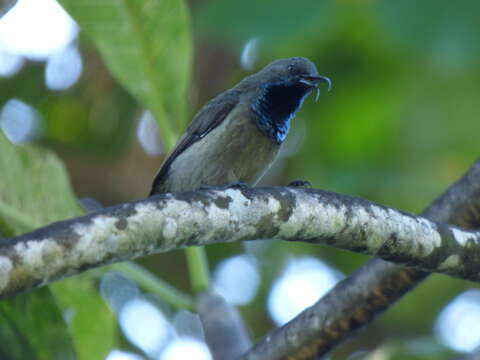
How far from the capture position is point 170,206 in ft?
8.23

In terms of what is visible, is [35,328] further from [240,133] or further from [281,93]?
[281,93]

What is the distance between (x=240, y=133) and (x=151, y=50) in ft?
2.33

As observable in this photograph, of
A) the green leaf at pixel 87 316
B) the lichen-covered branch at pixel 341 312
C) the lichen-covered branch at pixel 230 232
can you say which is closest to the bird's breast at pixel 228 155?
the green leaf at pixel 87 316

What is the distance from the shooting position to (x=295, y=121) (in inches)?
274

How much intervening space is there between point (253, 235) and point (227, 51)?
4.00m

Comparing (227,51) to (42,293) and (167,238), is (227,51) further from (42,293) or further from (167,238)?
(167,238)

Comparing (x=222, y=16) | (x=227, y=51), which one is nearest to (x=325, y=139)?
(x=227, y=51)

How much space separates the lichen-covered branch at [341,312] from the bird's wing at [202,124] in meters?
1.43

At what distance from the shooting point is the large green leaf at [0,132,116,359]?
11.1ft

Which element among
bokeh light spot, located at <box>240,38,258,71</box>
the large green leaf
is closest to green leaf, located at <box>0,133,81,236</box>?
the large green leaf

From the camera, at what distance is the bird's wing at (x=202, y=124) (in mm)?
4508

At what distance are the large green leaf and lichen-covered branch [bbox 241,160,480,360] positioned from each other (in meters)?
0.85

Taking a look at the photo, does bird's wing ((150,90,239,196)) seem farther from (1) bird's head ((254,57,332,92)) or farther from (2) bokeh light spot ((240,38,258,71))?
(2) bokeh light spot ((240,38,258,71))

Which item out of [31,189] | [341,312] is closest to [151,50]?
[31,189]
